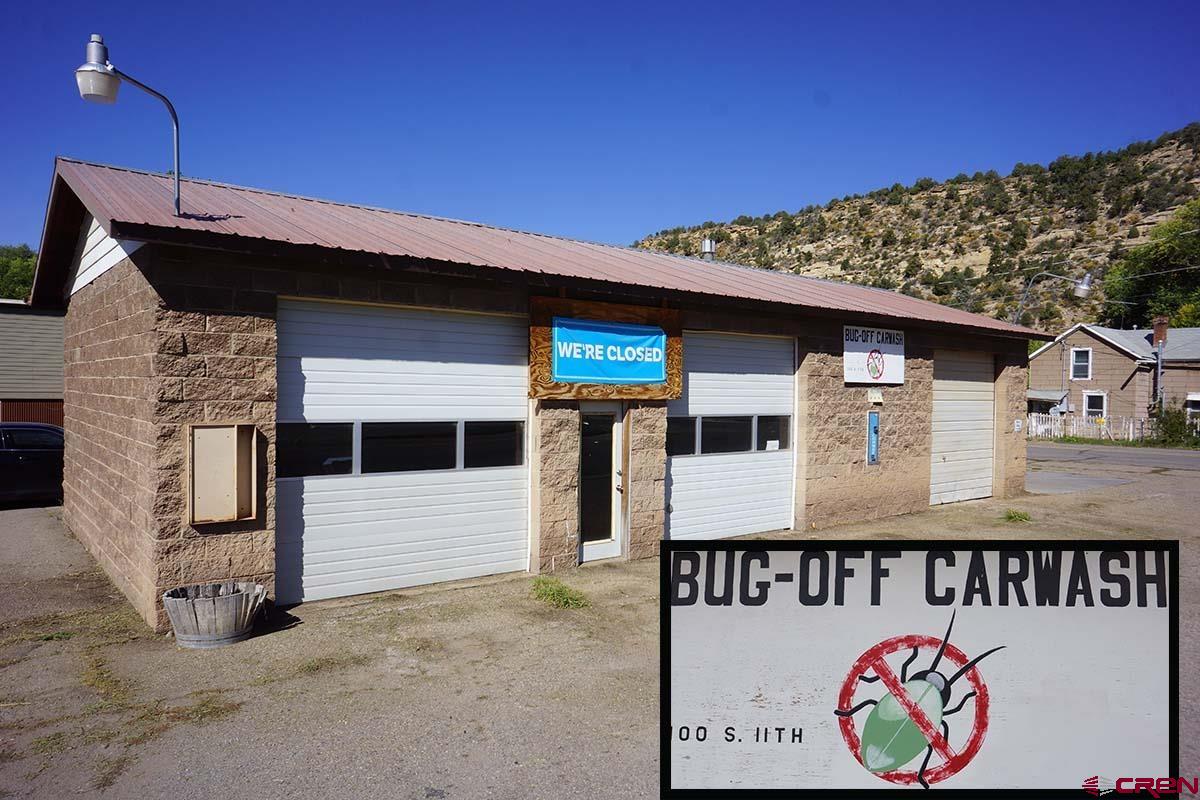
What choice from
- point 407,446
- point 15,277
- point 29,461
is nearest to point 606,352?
point 407,446

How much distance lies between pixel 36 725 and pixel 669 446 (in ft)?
25.9

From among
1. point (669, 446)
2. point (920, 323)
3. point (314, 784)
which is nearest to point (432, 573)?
point (669, 446)

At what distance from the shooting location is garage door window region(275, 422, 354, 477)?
831cm

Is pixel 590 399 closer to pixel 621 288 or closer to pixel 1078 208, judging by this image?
pixel 621 288

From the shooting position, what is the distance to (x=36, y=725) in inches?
218

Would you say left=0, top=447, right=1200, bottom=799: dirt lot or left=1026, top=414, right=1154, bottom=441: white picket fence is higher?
left=1026, top=414, right=1154, bottom=441: white picket fence

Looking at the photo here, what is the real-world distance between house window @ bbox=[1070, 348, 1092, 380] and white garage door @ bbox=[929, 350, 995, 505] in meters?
30.2

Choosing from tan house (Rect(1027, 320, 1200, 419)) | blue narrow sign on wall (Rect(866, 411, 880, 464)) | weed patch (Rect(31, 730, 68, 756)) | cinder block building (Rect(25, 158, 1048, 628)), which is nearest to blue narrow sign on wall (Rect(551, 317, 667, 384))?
cinder block building (Rect(25, 158, 1048, 628))

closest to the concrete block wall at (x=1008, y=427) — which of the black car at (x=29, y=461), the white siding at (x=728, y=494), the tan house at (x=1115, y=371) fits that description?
the white siding at (x=728, y=494)

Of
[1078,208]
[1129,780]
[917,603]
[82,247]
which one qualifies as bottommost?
[1129,780]

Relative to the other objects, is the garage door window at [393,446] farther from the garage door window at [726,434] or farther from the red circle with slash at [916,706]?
the red circle with slash at [916,706]

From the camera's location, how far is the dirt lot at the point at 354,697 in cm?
486

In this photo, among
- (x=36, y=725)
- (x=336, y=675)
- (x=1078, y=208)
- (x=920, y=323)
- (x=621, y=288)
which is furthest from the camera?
(x=1078, y=208)

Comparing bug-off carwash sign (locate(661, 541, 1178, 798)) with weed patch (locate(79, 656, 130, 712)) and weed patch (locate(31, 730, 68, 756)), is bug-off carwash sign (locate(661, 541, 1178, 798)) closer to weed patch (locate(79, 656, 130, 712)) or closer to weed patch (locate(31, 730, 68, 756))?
weed patch (locate(31, 730, 68, 756))
